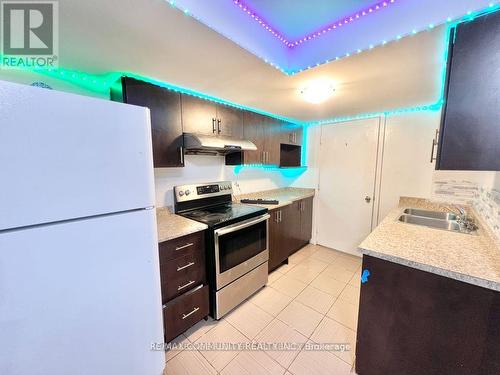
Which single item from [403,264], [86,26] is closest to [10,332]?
[86,26]

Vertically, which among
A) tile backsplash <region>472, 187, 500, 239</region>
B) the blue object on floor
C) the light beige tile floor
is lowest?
the light beige tile floor

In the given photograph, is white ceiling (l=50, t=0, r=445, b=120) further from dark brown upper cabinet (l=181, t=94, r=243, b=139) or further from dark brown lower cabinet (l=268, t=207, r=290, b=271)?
dark brown lower cabinet (l=268, t=207, r=290, b=271)

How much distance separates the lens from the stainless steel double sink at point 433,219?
1886 millimetres

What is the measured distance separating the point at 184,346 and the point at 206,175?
166 cm

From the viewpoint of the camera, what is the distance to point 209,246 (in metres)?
1.75

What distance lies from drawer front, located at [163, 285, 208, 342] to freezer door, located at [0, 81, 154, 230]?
3.21 ft

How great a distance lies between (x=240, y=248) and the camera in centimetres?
197

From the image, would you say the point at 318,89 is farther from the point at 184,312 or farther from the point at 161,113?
the point at 184,312

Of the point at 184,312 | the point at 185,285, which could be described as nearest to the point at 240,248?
the point at 185,285

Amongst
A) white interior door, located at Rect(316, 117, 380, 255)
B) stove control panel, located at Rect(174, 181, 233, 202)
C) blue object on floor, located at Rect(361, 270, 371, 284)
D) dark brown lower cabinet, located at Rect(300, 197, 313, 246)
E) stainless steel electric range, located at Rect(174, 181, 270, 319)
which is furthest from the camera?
dark brown lower cabinet, located at Rect(300, 197, 313, 246)

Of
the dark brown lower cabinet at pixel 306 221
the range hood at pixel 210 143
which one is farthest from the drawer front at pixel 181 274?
the dark brown lower cabinet at pixel 306 221

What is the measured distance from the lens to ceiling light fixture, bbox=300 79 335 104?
1.66 meters

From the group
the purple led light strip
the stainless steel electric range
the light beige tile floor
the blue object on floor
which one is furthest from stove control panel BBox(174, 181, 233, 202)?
the blue object on floor

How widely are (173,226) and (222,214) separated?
1.68 ft
